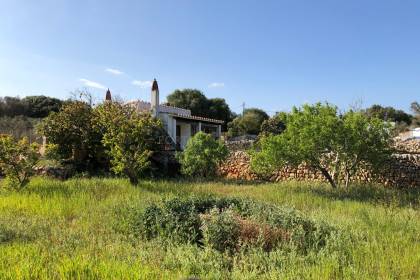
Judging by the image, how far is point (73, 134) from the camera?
1920 centimetres

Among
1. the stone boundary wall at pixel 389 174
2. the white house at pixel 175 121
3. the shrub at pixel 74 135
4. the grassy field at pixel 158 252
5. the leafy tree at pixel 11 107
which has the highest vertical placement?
the leafy tree at pixel 11 107

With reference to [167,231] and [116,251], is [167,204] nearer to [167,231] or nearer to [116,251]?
[167,231]

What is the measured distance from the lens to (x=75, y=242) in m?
5.98

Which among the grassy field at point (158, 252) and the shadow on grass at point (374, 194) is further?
the shadow on grass at point (374, 194)

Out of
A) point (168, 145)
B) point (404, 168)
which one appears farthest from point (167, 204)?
point (168, 145)

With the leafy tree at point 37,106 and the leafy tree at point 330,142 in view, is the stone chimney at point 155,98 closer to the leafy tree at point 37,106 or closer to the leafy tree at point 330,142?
the leafy tree at point 330,142

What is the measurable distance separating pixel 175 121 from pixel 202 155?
983 cm

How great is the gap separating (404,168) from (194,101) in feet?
116

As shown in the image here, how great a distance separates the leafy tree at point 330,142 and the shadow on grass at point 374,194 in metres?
0.90

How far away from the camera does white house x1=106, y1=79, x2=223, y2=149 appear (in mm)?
24500

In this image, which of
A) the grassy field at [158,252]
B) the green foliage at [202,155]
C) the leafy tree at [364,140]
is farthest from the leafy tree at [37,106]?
the grassy field at [158,252]

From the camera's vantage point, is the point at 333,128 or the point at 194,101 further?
the point at 194,101

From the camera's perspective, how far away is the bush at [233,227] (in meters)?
5.73

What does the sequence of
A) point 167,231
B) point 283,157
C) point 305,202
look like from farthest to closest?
point 283,157
point 305,202
point 167,231
